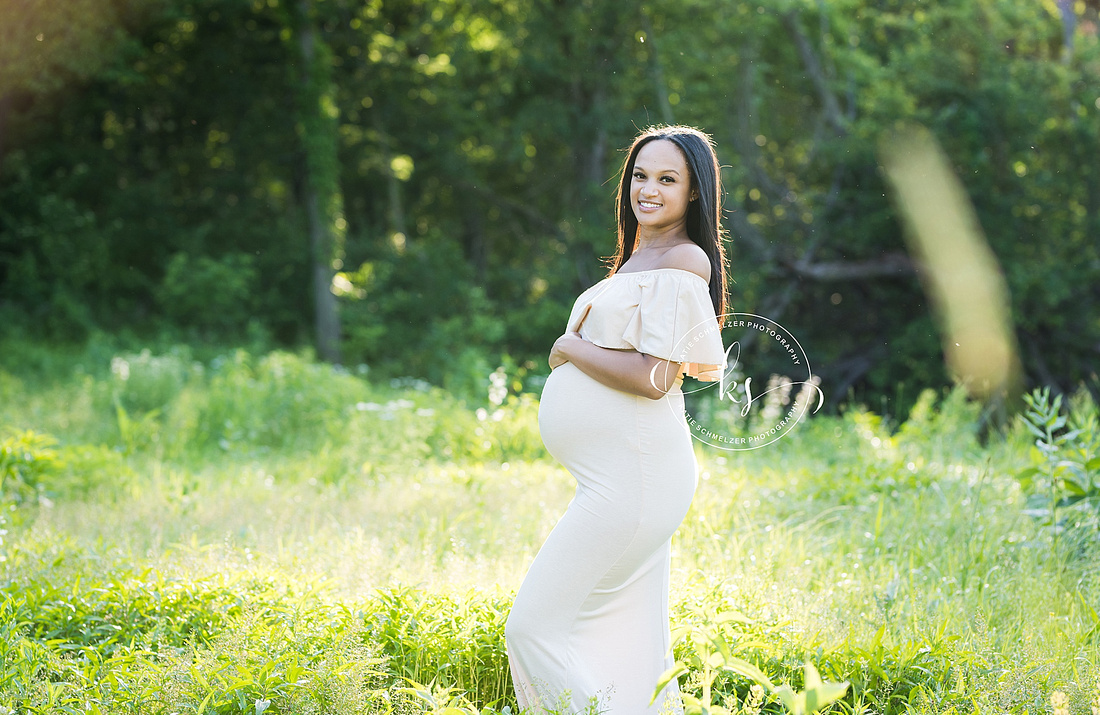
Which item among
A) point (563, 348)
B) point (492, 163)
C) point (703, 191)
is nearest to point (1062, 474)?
point (703, 191)

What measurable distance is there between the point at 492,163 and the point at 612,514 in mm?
18316

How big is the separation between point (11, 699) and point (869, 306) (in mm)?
14179

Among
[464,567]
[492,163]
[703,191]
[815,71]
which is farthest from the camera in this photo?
[492,163]

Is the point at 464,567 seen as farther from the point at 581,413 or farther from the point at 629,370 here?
the point at 629,370

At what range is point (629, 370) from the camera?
263 centimetres

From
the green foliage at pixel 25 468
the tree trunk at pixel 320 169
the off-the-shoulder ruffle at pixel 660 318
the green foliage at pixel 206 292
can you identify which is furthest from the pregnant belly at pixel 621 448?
the green foliage at pixel 206 292

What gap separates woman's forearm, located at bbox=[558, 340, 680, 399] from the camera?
2629 mm

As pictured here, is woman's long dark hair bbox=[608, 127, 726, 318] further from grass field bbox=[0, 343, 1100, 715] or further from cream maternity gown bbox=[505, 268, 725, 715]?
grass field bbox=[0, 343, 1100, 715]

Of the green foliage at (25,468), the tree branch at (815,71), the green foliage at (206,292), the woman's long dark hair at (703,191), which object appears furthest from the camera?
the green foliage at (206,292)

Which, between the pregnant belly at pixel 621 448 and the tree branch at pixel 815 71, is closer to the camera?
the pregnant belly at pixel 621 448

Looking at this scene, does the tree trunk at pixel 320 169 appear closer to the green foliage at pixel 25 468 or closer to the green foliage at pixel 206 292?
the green foliage at pixel 206 292

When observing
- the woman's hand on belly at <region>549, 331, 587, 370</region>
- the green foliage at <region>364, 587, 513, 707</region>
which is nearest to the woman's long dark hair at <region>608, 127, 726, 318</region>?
the woman's hand on belly at <region>549, 331, 587, 370</region>

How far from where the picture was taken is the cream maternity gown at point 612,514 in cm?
266

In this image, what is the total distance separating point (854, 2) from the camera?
15.0 metres
